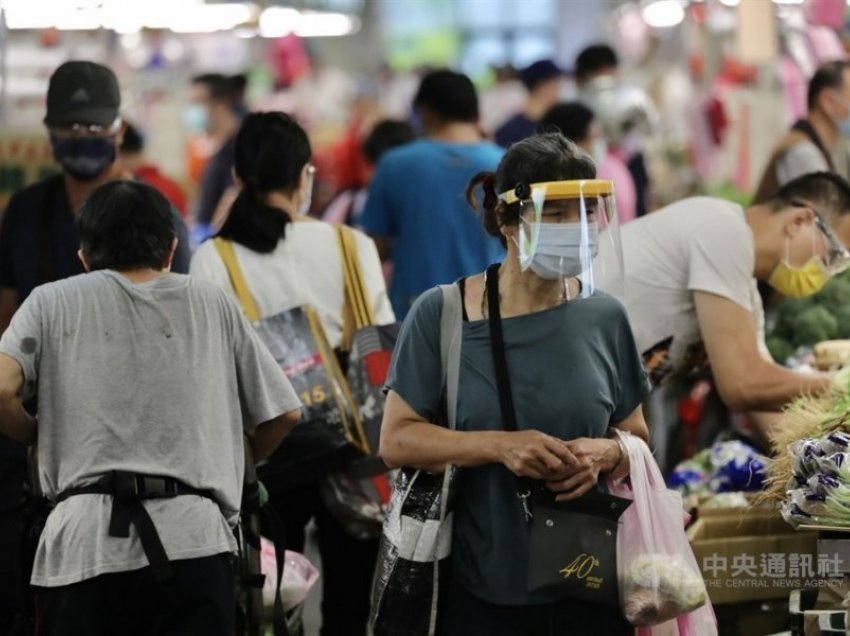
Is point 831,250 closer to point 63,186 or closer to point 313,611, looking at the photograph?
point 63,186

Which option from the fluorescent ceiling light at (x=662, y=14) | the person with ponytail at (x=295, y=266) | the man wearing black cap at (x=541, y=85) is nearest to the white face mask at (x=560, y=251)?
the person with ponytail at (x=295, y=266)

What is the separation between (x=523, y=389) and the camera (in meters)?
4.14

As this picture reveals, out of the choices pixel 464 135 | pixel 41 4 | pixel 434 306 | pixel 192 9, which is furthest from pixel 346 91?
pixel 434 306

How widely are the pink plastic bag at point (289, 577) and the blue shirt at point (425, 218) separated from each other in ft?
7.06

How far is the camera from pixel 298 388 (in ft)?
18.2

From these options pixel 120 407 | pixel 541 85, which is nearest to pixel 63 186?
pixel 120 407

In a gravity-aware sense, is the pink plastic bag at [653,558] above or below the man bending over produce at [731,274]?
below

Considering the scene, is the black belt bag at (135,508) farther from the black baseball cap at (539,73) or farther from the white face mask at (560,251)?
the black baseball cap at (539,73)

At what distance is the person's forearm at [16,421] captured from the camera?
444 centimetres

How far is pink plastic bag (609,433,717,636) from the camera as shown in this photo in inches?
162

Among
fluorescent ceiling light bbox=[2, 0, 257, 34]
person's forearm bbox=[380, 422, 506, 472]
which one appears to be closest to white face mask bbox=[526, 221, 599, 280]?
person's forearm bbox=[380, 422, 506, 472]

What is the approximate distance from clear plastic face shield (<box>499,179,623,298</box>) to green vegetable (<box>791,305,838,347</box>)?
3071 mm

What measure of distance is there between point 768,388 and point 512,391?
1.75 metres

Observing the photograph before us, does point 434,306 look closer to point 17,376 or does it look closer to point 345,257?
point 17,376
